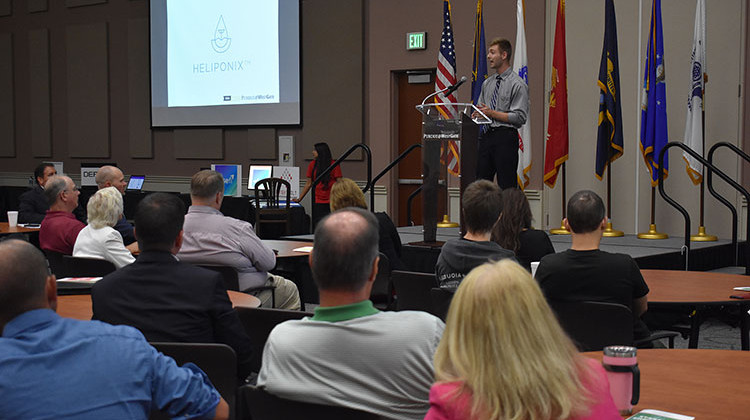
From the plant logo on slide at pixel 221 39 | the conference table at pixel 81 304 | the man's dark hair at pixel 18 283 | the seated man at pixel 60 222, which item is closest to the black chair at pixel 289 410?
the man's dark hair at pixel 18 283

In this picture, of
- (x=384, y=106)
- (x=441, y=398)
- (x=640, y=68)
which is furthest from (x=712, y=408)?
(x=384, y=106)

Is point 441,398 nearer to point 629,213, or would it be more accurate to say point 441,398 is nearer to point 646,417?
point 646,417

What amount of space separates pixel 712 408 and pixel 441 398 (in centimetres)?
80

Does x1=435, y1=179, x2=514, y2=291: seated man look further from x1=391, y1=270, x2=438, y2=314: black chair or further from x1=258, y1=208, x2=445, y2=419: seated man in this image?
x1=258, y1=208, x2=445, y2=419: seated man

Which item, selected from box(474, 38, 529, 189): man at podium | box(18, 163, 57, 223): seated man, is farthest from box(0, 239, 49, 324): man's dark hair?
box(18, 163, 57, 223): seated man

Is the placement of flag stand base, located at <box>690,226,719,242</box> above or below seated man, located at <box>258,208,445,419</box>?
below

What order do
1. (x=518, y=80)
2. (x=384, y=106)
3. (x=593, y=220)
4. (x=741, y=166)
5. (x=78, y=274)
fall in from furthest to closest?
(x=384, y=106), (x=741, y=166), (x=518, y=80), (x=78, y=274), (x=593, y=220)

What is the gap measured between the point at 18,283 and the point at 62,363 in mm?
184

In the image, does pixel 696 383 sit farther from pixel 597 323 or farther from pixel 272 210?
pixel 272 210

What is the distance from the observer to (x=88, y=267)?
154 inches

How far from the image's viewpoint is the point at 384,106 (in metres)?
10.1

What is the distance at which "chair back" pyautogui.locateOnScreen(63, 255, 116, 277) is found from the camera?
387 centimetres

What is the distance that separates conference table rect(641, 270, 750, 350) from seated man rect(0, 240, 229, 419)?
226cm

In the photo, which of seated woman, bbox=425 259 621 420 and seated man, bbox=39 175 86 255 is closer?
seated woman, bbox=425 259 621 420
